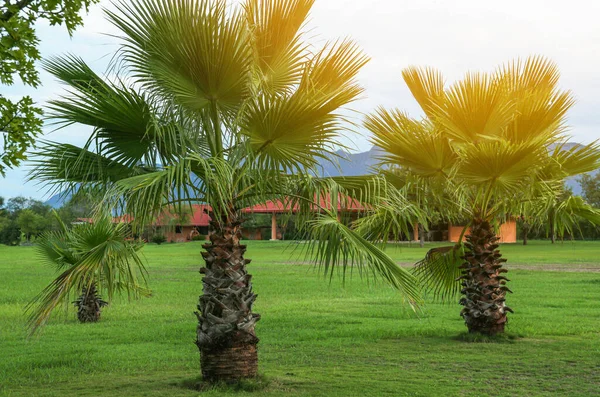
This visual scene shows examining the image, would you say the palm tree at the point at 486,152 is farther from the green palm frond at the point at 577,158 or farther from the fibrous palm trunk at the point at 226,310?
the fibrous palm trunk at the point at 226,310

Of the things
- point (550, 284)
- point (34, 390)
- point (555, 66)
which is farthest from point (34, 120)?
point (550, 284)

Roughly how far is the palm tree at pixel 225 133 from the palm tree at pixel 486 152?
2.39 meters

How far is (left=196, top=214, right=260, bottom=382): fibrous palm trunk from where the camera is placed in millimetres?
8047

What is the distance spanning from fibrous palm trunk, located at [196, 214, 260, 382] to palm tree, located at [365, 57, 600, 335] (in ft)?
12.2

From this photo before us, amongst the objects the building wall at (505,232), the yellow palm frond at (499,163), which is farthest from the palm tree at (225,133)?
the building wall at (505,232)

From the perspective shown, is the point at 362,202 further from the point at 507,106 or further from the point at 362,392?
the point at 507,106

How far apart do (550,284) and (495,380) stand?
48.3ft

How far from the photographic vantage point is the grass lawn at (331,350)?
8664 mm

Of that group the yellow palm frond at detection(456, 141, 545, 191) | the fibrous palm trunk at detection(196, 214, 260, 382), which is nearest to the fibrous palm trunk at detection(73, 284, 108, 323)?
the fibrous palm trunk at detection(196, 214, 260, 382)

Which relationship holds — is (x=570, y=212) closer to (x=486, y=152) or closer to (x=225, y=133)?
(x=486, y=152)

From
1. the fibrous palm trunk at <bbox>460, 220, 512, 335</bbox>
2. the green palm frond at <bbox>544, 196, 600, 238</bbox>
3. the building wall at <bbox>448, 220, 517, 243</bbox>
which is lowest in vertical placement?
the fibrous palm trunk at <bbox>460, 220, 512, 335</bbox>

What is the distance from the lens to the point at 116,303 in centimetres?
1839

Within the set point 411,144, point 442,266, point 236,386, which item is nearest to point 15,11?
point 236,386

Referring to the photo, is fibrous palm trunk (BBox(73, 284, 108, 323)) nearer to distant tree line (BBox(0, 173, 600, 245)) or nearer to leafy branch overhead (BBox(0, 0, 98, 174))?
leafy branch overhead (BBox(0, 0, 98, 174))
